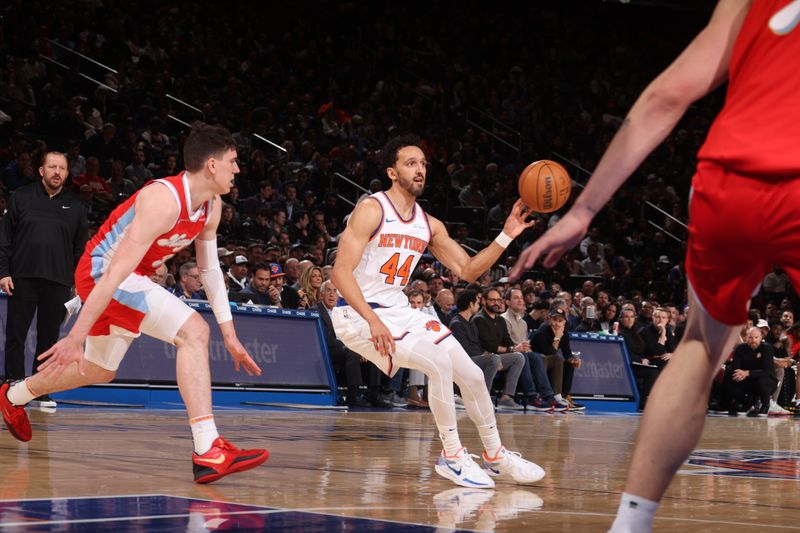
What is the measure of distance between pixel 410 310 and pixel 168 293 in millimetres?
1452

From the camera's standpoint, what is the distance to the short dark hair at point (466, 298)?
1364 cm

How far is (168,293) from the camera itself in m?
5.70

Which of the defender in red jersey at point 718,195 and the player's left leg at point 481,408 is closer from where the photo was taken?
the defender in red jersey at point 718,195

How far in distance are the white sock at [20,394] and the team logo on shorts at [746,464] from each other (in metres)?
3.89

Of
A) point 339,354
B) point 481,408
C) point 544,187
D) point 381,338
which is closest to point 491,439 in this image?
point 481,408

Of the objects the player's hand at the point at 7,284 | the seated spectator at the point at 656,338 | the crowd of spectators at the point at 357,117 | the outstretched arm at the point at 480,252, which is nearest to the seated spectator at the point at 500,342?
the crowd of spectators at the point at 357,117

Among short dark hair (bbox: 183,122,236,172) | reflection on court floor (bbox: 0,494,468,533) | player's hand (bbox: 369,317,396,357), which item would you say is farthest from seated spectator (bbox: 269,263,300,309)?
reflection on court floor (bbox: 0,494,468,533)

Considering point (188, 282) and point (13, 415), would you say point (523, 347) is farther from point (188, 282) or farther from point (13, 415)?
point (13, 415)

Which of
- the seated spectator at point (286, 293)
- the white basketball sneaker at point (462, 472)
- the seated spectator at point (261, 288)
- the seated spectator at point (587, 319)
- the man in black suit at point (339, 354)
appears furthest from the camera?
the seated spectator at point (587, 319)

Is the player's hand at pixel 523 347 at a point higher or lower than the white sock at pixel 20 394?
higher

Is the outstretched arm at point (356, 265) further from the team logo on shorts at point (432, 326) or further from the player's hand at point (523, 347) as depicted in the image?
the player's hand at point (523, 347)

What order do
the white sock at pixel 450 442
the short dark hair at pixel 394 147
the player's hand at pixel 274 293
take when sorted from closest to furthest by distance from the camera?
the white sock at pixel 450 442, the short dark hair at pixel 394 147, the player's hand at pixel 274 293

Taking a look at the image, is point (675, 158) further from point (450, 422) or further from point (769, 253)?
point (769, 253)

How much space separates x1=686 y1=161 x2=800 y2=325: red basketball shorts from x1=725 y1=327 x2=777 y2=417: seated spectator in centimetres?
1437
